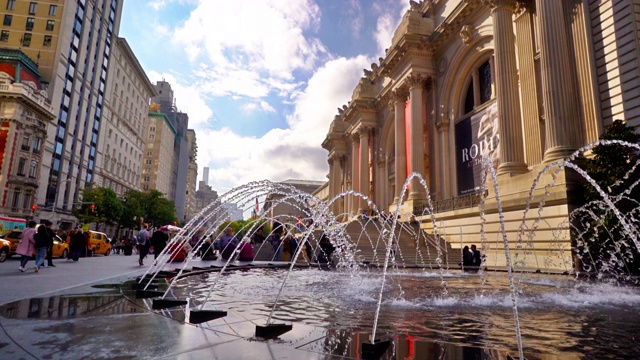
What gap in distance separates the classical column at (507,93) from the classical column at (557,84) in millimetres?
→ 2379

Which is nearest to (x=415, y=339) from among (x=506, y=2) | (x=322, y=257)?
(x=322, y=257)

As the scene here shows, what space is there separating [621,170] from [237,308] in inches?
464

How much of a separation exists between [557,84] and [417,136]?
41.4 feet

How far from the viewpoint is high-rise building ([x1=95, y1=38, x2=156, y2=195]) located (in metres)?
65.9

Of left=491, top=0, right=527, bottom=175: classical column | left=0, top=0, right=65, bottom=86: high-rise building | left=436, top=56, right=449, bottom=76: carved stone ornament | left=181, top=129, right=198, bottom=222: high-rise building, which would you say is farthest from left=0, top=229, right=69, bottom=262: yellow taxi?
left=181, top=129, right=198, bottom=222: high-rise building

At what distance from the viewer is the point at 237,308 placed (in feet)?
16.1

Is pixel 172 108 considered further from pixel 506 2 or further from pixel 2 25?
pixel 506 2

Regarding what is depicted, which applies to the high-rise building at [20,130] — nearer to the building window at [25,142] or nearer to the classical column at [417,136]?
the building window at [25,142]

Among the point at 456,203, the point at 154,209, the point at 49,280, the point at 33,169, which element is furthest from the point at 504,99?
the point at 154,209

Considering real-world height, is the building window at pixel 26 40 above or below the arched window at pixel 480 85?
above

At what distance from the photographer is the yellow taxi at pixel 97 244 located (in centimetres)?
2751

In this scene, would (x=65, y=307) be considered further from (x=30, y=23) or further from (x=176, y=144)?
(x=176, y=144)

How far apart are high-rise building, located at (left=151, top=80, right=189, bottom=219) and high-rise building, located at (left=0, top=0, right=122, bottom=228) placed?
6062 centimetres

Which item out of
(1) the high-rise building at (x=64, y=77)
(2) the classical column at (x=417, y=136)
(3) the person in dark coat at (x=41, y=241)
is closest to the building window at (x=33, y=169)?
(1) the high-rise building at (x=64, y=77)
